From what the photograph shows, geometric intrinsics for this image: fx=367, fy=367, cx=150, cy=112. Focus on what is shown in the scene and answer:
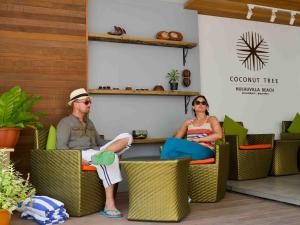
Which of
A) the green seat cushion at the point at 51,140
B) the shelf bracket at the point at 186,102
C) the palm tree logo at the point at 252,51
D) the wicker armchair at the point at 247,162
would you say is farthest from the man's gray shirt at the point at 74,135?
the palm tree logo at the point at 252,51

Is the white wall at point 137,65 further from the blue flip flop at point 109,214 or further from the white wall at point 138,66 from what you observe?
the blue flip flop at point 109,214

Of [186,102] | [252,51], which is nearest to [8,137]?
[186,102]

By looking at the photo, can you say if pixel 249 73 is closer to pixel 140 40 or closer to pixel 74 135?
pixel 140 40

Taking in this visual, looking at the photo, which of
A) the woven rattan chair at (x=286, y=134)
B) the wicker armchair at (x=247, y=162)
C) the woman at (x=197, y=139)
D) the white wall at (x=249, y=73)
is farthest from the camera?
the woven rattan chair at (x=286, y=134)

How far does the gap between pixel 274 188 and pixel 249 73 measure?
2.51 m

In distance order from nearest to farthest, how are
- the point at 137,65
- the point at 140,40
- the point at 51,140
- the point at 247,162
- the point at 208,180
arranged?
the point at 51,140
the point at 208,180
the point at 140,40
the point at 247,162
the point at 137,65

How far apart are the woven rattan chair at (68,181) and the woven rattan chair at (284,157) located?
2.96 meters

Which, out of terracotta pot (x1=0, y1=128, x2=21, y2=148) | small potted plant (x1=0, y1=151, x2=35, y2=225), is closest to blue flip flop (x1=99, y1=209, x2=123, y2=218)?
small potted plant (x1=0, y1=151, x2=35, y2=225)

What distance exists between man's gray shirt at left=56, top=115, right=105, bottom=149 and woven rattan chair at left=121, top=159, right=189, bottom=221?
833mm

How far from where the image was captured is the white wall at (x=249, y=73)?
591cm

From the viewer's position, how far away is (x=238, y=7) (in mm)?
5762

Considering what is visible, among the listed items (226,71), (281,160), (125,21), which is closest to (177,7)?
(125,21)

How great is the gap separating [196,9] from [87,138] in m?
2.88

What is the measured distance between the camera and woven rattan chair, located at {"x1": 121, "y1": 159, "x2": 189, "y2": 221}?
10.4 feet
